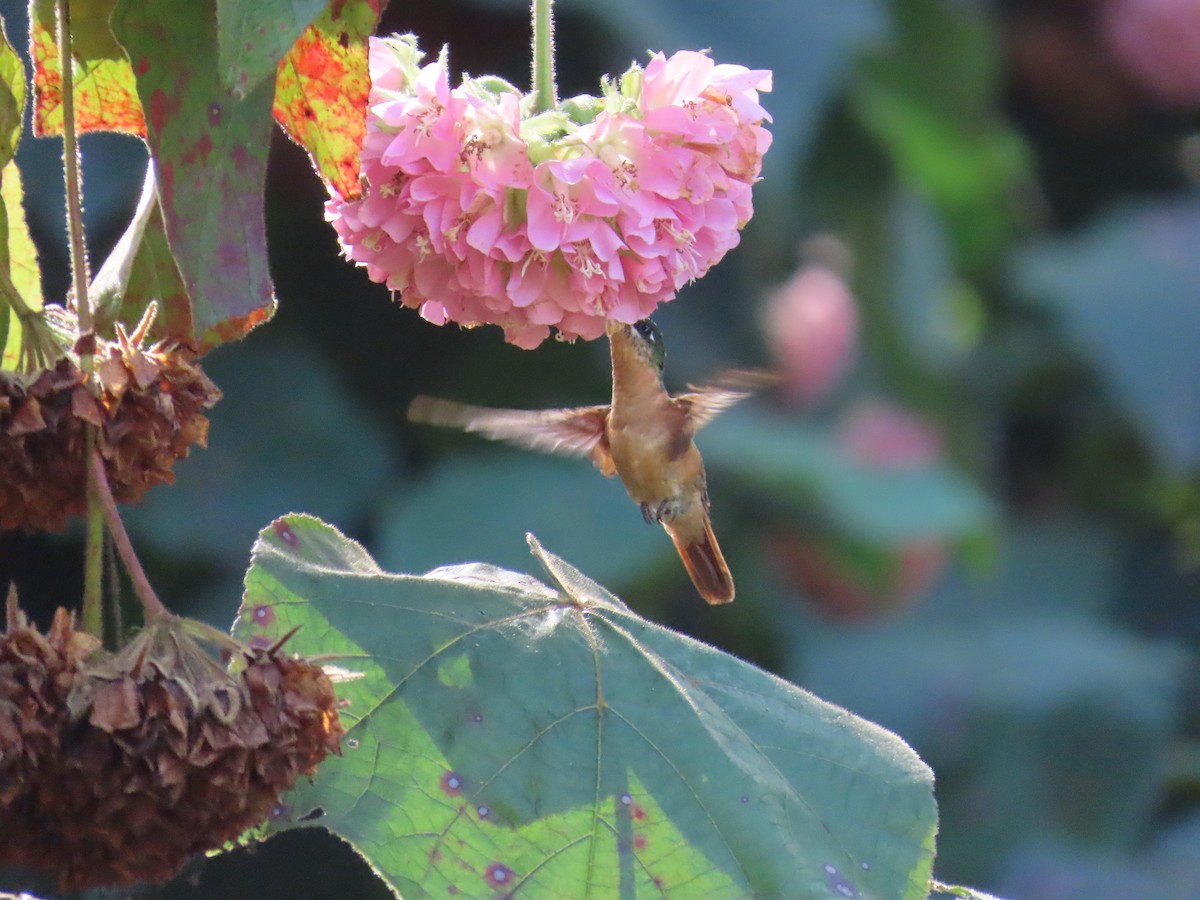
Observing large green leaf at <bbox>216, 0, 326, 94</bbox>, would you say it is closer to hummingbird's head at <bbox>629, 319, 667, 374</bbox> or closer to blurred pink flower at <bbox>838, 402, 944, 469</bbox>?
hummingbird's head at <bbox>629, 319, 667, 374</bbox>

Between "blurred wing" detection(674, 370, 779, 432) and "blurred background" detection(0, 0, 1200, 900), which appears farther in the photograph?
"blurred background" detection(0, 0, 1200, 900)

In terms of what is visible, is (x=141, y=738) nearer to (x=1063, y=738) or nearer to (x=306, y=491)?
(x=306, y=491)

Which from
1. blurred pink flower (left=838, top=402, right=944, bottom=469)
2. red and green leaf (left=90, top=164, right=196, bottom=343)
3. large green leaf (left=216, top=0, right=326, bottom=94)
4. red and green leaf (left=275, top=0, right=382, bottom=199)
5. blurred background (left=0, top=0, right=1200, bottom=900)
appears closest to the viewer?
large green leaf (left=216, top=0, right=326, bottom=94)

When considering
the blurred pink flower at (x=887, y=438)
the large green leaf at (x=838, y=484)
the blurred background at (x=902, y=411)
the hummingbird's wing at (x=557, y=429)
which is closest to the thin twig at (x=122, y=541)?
the hummingbird's wing at (x=557, y=429)

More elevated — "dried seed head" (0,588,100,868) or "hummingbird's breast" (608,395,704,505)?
"dried seed head" (0,588,100,868)

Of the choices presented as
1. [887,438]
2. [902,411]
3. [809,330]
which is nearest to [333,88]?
[809,330]

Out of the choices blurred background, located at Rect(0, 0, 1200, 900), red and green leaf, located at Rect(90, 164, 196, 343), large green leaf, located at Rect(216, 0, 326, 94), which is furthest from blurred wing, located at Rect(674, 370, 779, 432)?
blurred background, located at Rect(0, 0, 1200, 900)

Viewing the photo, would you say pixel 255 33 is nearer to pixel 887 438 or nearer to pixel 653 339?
pixel 653 339

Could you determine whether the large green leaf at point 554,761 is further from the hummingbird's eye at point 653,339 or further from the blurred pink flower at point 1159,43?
the blurred pink flower at point 1159,43

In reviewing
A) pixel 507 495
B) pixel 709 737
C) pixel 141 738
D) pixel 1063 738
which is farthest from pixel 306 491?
pixel 141 738
